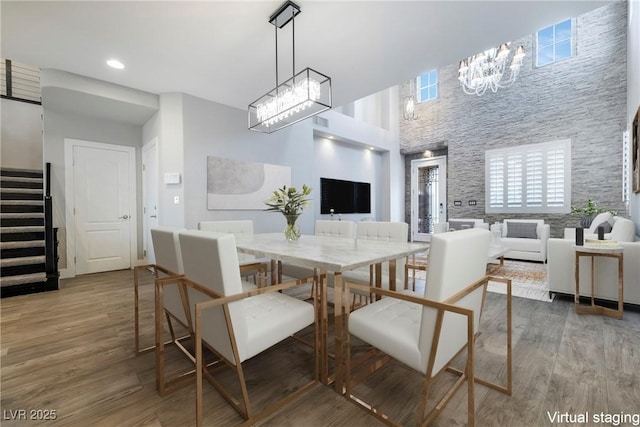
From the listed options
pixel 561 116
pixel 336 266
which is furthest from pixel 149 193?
pixel 561 116

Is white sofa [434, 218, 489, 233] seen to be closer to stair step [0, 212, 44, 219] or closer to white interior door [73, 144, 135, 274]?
white interior door [73, 144, 135, 274]

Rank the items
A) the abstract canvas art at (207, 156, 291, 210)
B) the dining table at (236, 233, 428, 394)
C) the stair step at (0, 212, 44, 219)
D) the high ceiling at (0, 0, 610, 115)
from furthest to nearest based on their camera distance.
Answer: the abstract canvas art at (207, 156, 291, 210) → the stair step at (0, 212, 44, 219) → the high ceiling at (0, 0, 610, 115) → the dining table at (236, 233, 428, 394)

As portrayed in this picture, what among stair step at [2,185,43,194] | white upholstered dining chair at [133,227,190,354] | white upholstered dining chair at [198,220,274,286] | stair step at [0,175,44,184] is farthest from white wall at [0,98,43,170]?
white upholstered dining chair at [133,227,190,354]

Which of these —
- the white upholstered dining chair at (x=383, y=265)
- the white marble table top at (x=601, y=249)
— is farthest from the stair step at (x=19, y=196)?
the white marble table top at (x=601, y=249)

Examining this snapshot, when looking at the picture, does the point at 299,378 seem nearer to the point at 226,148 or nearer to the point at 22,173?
the point at 226,148

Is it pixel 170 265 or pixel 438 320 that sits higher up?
pixel 170 265

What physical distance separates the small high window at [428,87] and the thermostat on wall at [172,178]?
22.2ft

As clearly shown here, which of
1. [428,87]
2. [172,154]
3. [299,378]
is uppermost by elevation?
[428,87]

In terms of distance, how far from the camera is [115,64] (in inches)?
124

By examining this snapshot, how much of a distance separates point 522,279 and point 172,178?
5.12 metres

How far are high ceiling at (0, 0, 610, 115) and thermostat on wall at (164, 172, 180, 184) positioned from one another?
1.19m

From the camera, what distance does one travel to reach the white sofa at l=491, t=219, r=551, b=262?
494 centimetres

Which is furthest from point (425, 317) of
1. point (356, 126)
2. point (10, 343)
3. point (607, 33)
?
point (607, 33)

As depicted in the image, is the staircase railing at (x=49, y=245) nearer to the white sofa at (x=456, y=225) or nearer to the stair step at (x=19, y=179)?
the stair step at (x=19, y=179)
